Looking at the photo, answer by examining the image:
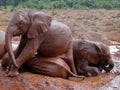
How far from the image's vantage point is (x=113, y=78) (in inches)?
220

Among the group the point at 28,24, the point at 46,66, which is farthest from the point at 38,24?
the point at 46,66

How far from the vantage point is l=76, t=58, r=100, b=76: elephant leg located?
219 inches

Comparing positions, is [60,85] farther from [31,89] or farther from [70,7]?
[70,7]

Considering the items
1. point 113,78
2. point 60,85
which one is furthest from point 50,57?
point 113,78

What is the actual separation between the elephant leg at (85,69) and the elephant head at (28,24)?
0.99 m

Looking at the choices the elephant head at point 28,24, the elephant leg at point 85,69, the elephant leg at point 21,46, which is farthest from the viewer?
the elephant leg at point 85,69

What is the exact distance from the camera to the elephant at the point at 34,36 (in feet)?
15.8

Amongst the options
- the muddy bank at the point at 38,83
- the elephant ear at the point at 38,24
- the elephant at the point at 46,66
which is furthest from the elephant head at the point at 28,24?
the elephant at the point at 46,66

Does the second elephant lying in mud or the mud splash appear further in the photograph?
the second elephant lying in mud

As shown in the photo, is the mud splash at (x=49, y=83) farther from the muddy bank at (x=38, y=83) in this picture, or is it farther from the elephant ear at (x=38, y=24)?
the elephant ear at (x=38, y=24)

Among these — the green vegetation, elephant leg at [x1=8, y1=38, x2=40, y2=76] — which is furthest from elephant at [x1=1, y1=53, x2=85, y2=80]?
the green vegetation

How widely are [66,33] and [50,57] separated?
0.42 meters

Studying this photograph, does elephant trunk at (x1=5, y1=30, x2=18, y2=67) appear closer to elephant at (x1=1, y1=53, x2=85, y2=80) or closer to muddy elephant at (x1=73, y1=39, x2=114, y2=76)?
elephant at (x1=1, y1=53, x2=85, y2=80)

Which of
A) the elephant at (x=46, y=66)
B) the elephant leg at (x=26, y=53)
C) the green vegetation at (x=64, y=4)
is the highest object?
the elephant leg at (x=26, y=53)
